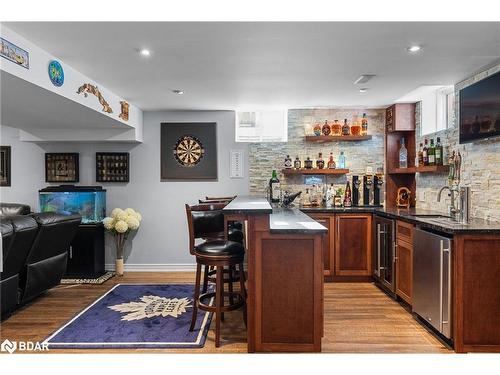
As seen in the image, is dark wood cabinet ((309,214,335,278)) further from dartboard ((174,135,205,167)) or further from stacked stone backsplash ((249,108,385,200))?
dartboard ((174,135,205,167))

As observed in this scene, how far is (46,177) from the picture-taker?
5.12m

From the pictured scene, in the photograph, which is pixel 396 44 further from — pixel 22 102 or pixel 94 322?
pixel 94 322

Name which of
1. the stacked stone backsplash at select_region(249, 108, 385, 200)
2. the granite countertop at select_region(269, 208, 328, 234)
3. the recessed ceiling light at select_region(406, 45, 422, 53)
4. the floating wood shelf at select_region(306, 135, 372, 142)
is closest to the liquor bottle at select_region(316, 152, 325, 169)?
the stacked stone backsplash at select_region(249, 108, 385, 200)

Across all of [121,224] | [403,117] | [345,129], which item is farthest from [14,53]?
[403,117]

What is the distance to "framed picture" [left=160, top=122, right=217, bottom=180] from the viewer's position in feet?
16.7

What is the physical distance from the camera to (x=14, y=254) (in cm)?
311

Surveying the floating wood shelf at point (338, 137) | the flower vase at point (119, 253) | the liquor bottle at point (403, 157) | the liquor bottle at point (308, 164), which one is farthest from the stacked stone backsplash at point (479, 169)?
the flower vase at point (119, 253)

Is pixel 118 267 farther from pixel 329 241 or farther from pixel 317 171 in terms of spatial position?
pixel 317 171

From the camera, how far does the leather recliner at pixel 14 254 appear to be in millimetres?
3012

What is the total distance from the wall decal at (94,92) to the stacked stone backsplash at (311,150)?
2067 mm

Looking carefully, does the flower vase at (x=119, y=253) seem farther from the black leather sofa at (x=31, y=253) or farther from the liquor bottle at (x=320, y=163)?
the liquor bottle at (x=320, y=163)

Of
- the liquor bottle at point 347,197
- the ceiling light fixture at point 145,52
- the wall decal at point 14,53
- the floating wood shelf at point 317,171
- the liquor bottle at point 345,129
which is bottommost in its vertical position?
the liquor bottle at point 347,197

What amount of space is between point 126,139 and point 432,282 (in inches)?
157

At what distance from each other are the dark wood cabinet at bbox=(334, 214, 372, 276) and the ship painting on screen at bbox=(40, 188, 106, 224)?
3.25 metres
